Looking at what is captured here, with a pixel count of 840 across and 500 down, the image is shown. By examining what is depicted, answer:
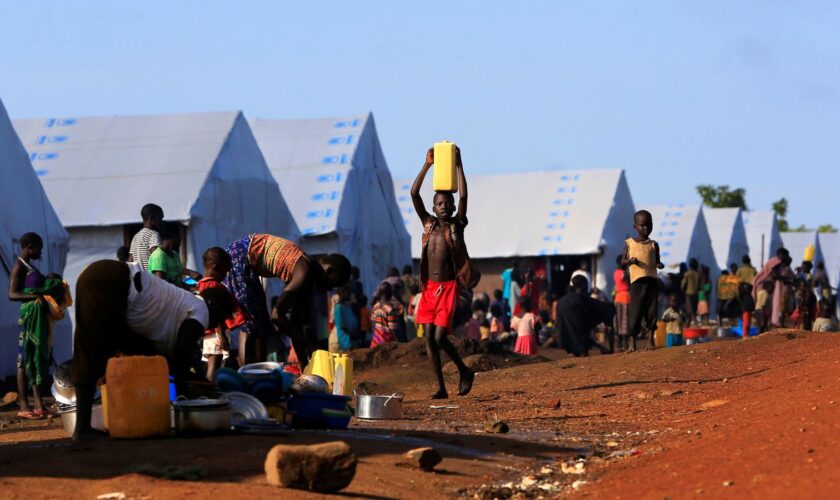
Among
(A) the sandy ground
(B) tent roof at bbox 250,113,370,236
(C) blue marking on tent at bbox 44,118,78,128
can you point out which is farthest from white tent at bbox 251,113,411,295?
(A) the sandy ground

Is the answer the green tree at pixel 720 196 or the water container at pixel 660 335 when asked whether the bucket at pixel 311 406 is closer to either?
the water container at pixel 660 335

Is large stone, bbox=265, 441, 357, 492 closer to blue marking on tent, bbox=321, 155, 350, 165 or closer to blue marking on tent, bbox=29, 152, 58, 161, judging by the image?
blue marking on tent, bbox=29, 152, 58, 161

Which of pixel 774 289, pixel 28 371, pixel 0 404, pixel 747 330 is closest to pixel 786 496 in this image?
pixel 28 371

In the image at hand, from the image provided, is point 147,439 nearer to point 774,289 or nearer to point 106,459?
point 106,459

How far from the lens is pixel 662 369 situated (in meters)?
11.6

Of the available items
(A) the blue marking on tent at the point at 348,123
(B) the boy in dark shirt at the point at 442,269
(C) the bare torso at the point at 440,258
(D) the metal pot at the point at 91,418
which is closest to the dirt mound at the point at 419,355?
(B) the boy in dark shirt at the point at 442,269

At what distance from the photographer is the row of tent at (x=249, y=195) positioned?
51.1 feet

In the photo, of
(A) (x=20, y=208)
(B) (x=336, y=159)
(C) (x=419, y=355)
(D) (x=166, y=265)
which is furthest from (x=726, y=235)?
(D) (x=166, y=265)

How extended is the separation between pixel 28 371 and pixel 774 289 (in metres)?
11.4

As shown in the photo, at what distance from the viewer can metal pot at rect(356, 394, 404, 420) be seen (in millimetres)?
8117

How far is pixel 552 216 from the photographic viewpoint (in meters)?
31.4

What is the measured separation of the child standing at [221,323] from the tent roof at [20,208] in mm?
5105

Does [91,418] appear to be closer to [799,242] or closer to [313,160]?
[313,160]

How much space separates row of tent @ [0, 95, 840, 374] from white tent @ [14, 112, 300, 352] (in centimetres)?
2
